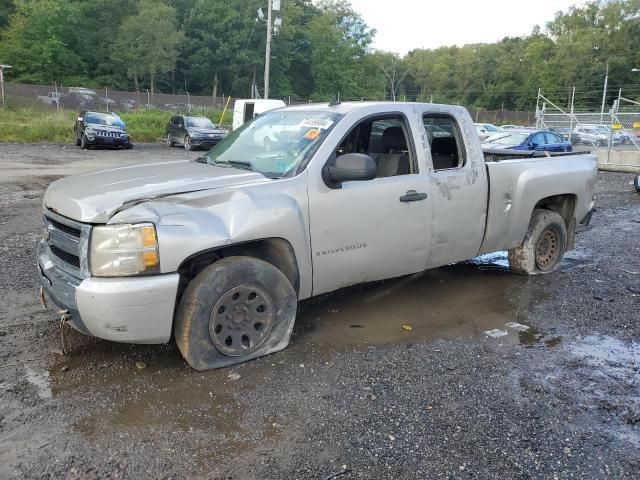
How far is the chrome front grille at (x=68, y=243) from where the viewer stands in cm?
335

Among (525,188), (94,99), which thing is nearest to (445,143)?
(525,188)

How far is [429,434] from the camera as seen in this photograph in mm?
3057

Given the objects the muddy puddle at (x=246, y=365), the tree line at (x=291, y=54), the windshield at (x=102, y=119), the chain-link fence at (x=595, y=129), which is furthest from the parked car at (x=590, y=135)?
the tree line at (x=291, y=54)

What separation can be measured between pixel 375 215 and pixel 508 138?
52.4 ft

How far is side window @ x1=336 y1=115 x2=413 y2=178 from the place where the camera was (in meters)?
4.75

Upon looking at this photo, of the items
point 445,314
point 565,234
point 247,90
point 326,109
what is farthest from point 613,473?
point 247,90

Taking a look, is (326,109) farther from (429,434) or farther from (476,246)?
(429,434)

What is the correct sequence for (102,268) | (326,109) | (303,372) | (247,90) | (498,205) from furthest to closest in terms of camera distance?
1. (247,90)
2. (498,205)
3. (326,109)
4. (303,372)
5. (102,268)

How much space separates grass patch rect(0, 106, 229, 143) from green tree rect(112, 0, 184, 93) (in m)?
23.9

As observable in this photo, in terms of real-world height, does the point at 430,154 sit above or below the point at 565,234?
above

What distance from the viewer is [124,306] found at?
3234 millimetres

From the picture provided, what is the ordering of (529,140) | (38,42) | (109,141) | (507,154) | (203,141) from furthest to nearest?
(38,42)
(203,141)
(109,141)
(529,140)
(507,154)

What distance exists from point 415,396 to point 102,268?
209 centimetres

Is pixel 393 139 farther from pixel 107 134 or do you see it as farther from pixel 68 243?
pixel 107 134
